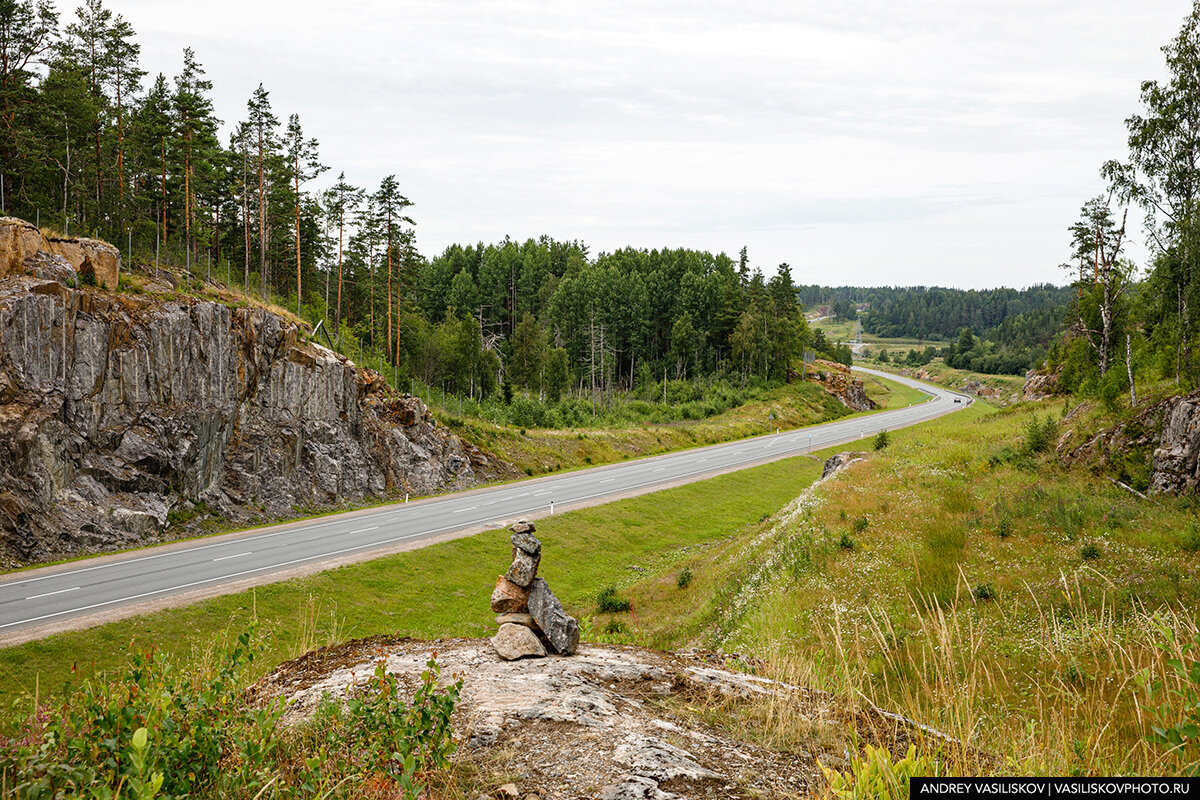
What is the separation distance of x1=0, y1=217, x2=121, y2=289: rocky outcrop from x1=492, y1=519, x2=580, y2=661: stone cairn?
28381mm

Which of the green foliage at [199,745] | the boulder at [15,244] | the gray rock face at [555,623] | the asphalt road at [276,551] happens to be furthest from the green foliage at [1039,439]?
the boulder at [15,244]

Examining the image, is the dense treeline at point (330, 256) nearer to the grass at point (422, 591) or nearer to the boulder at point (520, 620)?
the grass at point (422, 591)

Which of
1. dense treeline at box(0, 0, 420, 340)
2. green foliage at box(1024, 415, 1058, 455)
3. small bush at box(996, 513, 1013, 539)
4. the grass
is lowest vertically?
the grass

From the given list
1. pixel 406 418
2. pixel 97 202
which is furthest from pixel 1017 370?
pixel 97 202

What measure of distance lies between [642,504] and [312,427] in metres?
19.8

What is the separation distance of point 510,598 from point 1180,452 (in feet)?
67.7

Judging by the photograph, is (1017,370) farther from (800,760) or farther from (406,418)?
(800,760)

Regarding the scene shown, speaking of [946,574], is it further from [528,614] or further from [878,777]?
[878,777]

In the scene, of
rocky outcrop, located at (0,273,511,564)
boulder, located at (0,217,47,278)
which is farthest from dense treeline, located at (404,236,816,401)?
boulder, located at (0,217,47,278)

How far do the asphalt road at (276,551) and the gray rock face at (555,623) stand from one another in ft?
55.2

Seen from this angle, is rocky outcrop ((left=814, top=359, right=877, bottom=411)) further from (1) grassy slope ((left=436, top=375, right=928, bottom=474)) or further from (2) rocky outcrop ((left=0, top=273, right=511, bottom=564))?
(2) rocky outcrop ((left=0, top=273, right=511, bottom=564))

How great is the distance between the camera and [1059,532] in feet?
58.3

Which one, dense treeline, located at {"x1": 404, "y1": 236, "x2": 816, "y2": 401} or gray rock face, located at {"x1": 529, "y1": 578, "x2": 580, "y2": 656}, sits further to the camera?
dense treeline, located at {"x1": 404, "y1": 236, "x2": 816, "y2": 401}

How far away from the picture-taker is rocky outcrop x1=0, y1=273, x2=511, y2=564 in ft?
84.8
